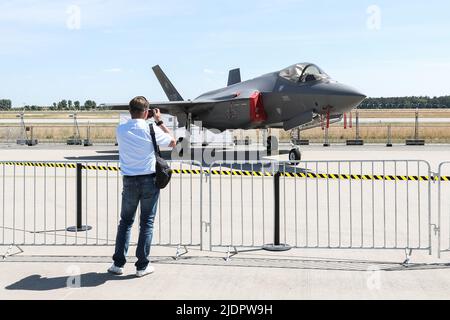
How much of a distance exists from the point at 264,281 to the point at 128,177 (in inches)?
72.8

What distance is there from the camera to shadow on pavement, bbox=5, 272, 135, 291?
537cm

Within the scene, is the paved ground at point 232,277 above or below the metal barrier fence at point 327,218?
below

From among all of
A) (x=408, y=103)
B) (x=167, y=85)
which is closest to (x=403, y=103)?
(x=408, y=103)

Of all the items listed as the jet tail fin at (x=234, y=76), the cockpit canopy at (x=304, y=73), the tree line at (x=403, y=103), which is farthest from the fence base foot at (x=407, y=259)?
the tree line at (x=403, y=103)

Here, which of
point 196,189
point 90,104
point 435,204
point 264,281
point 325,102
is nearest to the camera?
point 264,281

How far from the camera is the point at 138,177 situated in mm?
5855

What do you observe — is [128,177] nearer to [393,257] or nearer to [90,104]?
[393,257]

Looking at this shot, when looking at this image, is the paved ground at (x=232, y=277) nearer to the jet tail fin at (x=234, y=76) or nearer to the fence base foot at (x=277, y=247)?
the fence base foot at (x=277, y=247)

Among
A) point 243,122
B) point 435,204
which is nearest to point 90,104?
point 243,122

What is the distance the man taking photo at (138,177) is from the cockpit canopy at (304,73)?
12.5 metres

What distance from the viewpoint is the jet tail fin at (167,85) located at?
28609 mm

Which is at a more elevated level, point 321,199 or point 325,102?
point 325,102

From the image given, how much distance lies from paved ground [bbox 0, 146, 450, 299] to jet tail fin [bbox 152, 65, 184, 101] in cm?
2202
